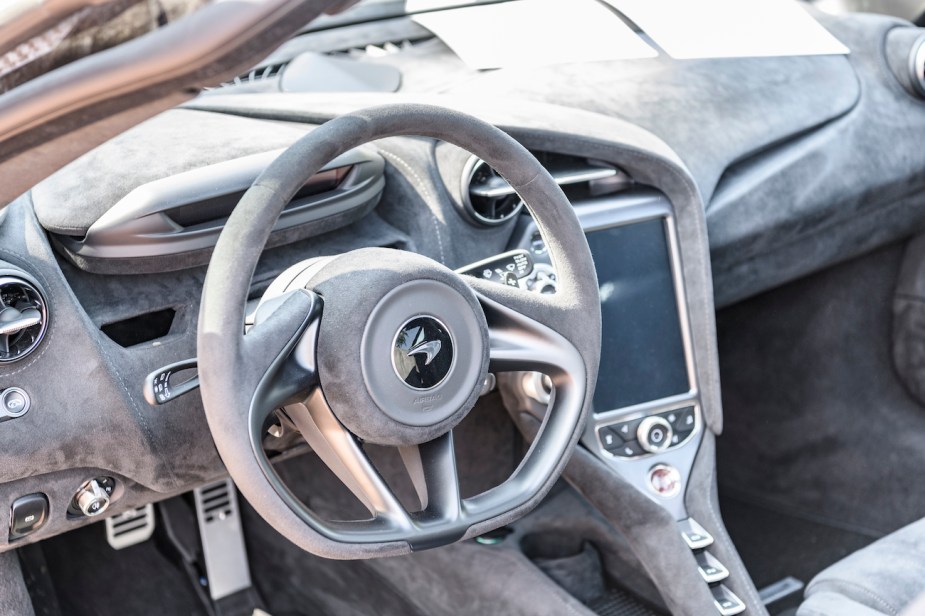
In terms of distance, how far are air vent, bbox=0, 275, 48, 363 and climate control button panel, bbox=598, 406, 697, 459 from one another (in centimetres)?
90

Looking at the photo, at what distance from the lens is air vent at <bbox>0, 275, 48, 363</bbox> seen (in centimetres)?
124

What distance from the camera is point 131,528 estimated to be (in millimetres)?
2156

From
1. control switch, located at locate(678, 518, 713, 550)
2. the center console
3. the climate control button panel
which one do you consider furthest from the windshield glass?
control switch, located at locate(678, 518, 713, 550)

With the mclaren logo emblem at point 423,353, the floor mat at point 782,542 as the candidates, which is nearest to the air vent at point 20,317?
the mclaren logo emblem at point 423,353

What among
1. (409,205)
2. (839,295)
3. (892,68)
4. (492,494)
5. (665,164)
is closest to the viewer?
(492,494)

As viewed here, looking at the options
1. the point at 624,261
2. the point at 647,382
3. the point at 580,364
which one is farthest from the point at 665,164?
the point at 580,364

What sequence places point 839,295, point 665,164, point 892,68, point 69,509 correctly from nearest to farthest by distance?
point 69,509 < point 665,164 < point 892,68 < point 839,295

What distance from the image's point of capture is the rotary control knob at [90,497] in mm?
1416

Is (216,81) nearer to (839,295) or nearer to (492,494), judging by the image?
(492,494)

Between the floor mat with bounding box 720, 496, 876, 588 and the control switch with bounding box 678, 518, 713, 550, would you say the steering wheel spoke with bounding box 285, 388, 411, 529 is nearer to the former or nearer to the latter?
the control switch with bounding box 678, 518, 713, 550

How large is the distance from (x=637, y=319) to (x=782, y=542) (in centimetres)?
88

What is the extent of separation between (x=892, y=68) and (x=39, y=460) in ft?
5.94

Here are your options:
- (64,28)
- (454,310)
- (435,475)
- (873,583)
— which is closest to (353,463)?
(435,475)

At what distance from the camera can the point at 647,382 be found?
5.85 feet
